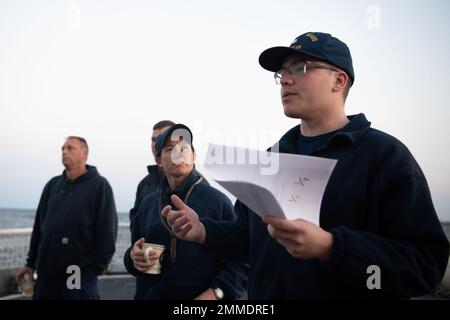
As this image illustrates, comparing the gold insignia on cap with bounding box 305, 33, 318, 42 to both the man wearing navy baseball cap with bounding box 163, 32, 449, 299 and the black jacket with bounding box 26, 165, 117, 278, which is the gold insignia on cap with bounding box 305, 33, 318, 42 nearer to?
the man wearing navy baseball cap with bounding box 163, 32, 449, 299

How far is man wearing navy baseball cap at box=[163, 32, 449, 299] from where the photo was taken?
3.81 ft

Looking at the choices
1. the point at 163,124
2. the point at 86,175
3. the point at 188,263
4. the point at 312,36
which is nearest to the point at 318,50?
the point at 312,36

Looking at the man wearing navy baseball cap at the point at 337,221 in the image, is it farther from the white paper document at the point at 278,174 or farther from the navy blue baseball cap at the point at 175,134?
the navy blue baseball cap at the point at 175,134

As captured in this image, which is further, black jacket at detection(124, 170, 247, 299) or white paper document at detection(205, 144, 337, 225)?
black jacket at detection(124, 170, 247, 299)

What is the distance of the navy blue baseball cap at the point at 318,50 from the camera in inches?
59.4

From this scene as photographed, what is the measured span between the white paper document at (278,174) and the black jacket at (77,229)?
108 inches

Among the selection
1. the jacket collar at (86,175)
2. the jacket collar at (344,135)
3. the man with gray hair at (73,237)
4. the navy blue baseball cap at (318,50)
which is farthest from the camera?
the jacket collar at (86,175)

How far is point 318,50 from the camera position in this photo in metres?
1.51

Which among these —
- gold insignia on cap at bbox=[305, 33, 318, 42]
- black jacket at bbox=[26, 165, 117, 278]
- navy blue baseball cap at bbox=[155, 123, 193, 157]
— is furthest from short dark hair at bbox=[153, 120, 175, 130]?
gold insignia on cap at bbox=[305, 33, 318, 42]

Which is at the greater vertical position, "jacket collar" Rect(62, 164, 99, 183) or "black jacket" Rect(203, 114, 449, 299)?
"black jacket" Rect(203, 114, 449, 299)

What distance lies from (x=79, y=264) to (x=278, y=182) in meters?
2.85

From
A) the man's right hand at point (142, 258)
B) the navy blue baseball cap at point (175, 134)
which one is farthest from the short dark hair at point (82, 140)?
the man's right hand at point (142, 258)

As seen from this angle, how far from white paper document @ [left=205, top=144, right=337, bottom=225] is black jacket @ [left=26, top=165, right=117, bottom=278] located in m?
2.73

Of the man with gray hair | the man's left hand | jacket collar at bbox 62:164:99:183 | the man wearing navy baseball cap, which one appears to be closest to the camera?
the man's left hand
